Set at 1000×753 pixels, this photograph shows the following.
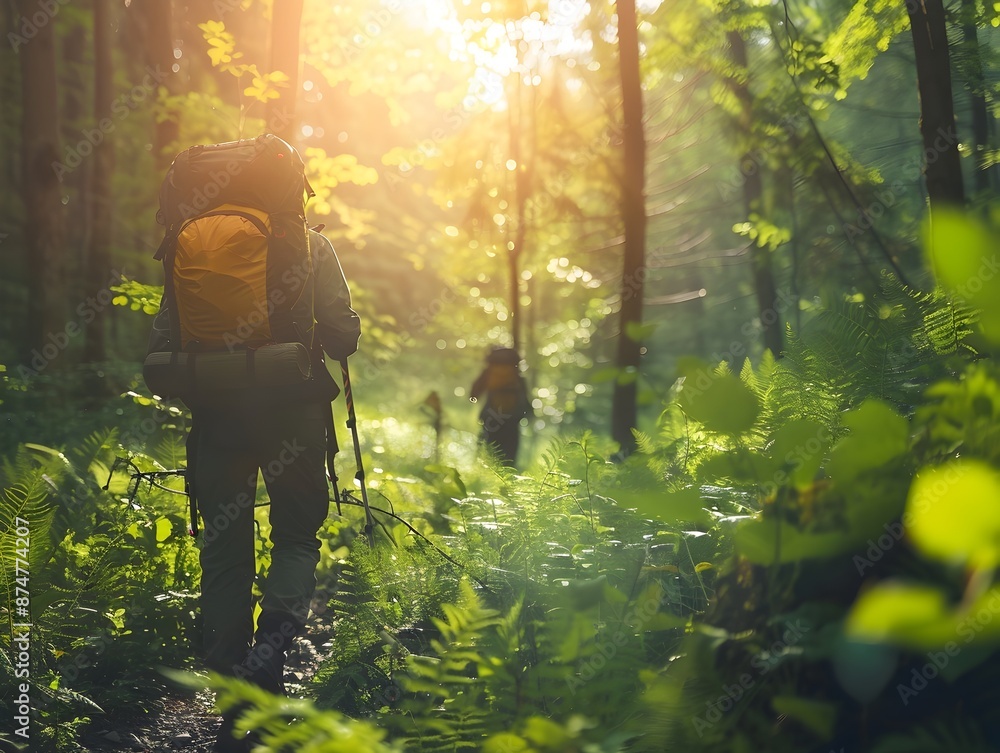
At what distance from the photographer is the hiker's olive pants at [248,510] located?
353cm

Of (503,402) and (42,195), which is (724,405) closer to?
(503,402)

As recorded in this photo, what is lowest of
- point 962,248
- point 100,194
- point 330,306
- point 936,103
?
point 962,248

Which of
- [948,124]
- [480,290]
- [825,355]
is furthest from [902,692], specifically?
[480,290]

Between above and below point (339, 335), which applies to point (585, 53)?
above

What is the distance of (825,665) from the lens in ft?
5.02

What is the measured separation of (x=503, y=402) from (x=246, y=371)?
6.30 metres

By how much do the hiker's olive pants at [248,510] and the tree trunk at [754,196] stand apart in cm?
720

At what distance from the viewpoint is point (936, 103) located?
13.7ft

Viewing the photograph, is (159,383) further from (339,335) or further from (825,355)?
(825,355)

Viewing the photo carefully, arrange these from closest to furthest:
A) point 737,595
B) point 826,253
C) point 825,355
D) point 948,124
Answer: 1. point 737,595
2. point 825,355
3. point 948,124
4. point 826,253

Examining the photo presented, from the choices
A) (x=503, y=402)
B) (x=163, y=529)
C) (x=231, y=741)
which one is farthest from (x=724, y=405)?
(x=503, y=402)

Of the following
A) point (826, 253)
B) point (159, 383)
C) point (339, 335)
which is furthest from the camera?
point (826, 253)

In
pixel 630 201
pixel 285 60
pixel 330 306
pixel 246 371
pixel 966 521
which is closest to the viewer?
pixel 966 521

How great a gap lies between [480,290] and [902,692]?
21809mm
